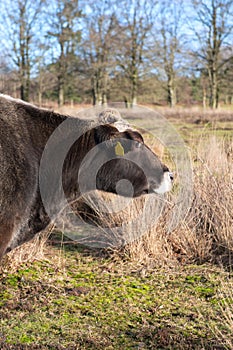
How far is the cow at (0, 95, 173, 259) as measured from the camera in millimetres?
3830

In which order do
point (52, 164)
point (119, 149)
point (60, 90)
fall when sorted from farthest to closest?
point (60, 90)
point (119, 149)
point (52, 164)

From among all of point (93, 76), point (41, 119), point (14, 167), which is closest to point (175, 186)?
point (41, 119)

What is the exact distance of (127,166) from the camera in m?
4.68

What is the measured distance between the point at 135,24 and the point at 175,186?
116 feet

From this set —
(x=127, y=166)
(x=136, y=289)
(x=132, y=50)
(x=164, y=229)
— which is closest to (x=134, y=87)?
(x=132, y=50)

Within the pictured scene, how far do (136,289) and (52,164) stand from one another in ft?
5.69

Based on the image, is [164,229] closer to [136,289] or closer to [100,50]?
[136,289]

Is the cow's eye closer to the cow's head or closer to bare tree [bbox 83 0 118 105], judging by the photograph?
the cow's head

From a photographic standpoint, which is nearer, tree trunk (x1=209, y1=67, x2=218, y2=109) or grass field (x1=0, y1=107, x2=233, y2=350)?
grass field (x1=0, y1=107, x2=233, y2=350)

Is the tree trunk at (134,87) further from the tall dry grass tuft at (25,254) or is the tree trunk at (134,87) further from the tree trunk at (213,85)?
the tall dry grass tuft at (25,254)

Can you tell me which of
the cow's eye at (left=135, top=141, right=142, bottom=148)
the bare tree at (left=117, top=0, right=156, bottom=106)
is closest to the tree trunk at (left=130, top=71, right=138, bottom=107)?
the bare tree at (left=117, top=0, right=156, bottom=106)

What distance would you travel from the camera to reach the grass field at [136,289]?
3740 millimetres

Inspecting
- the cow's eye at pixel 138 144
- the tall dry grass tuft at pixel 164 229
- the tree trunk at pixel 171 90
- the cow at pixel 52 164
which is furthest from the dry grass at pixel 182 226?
the tree trunk at pixel 171 90

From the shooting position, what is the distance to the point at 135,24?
38.5m
